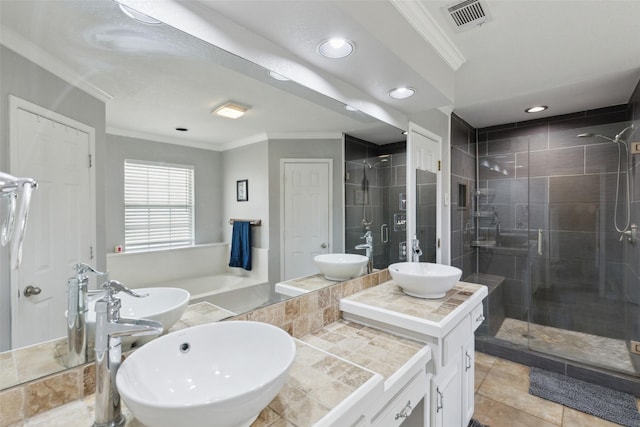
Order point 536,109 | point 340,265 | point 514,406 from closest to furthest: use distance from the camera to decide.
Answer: point 340,265
point 514,406
point 536,109

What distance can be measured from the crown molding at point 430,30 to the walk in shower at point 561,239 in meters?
1.80

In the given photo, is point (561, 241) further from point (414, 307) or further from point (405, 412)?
point (405, 412)

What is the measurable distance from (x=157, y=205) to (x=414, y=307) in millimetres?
1297

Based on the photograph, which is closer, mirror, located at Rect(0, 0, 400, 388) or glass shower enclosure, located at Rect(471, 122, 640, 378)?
mirror, located at Rect(0, 0, 400, 388)

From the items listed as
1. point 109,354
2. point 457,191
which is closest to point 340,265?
point 109,354

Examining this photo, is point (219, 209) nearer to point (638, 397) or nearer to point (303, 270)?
point (303, 270)

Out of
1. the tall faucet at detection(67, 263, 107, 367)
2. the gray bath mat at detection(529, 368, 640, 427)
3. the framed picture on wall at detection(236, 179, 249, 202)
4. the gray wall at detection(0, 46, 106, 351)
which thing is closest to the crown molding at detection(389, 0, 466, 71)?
the framed picture on wall at detection(236, 179, 249, 202)

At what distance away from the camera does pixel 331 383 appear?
3.03 feet

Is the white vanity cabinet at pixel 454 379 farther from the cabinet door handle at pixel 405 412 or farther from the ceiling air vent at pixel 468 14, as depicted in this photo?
the ceiling air vent at pixel 468 14

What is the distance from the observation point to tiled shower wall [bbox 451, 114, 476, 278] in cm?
297

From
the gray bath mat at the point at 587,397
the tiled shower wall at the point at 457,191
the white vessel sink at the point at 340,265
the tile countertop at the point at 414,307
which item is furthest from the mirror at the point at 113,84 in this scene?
the gray bath mat at the point at 587,397

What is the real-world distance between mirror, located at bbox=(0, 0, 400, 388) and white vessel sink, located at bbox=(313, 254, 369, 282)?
589mm

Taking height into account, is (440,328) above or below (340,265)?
below

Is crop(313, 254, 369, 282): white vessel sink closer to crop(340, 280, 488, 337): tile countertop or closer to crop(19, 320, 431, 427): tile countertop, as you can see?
crop(340, 280, 488, 337): tile countertop
